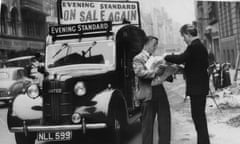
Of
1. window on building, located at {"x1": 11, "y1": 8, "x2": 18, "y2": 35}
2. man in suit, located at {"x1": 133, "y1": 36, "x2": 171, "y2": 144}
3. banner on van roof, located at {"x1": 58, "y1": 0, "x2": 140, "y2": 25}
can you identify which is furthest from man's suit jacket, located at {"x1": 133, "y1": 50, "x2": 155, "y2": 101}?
window on building, located at {"x1": 11, "y1": 8, "x2": 18, "y2": 35}

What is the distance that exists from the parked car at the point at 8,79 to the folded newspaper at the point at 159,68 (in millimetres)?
9687

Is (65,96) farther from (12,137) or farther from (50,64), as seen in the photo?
(12,137)

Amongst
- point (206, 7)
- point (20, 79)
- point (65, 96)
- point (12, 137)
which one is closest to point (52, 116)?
point (65, 96)

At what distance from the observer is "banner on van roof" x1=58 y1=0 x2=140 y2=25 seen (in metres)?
8.78

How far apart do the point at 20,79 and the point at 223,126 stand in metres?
9.59

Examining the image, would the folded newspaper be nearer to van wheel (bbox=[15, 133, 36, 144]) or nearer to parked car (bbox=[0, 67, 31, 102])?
van wheel (bbox=[15, 133, 36, 144])

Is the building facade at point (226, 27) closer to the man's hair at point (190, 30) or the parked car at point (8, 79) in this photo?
the man's hair at point (190, 30)

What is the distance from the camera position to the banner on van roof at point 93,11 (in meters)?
8.78

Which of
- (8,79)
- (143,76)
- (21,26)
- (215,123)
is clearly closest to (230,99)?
(215,123)

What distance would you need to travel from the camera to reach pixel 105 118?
5.68 m

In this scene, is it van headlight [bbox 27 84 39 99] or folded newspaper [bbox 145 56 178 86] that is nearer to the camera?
folded newspaper [bbox 145 56 178 86]

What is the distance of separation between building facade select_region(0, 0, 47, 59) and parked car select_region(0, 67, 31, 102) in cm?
844

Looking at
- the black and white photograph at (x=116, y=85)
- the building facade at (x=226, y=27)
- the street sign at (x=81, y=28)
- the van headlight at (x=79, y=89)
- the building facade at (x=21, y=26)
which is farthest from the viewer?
the building facade at (x=21, y=26)

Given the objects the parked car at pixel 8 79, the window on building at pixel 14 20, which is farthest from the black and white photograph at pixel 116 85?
the window on building at pixel 14 20
